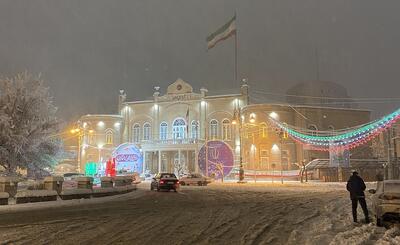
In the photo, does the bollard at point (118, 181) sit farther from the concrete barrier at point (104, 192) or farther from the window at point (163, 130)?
the window at point (163, 130)

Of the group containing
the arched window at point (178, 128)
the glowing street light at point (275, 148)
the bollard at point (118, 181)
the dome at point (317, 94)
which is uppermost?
the dome at point (317, 94)

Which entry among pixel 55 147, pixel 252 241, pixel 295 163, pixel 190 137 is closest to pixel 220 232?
pixel 252 241

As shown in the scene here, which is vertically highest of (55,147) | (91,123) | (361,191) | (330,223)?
(91,123)

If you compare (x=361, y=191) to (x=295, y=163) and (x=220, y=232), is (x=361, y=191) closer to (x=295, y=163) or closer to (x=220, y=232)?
(x=220, y=232)

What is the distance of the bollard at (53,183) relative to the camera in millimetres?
20375

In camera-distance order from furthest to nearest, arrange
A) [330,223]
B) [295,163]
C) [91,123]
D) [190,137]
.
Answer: [91,123]
[190,137]
[295,163]
[330,223]

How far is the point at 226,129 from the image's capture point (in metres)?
57.5

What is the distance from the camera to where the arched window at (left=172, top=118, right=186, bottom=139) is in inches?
2355

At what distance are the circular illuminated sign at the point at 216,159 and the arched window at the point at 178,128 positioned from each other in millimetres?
7893

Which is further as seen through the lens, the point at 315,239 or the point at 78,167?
the point at 78,167

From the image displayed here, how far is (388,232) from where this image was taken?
10.1m

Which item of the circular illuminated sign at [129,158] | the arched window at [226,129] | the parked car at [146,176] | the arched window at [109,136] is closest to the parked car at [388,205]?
the parked car at [146,176]

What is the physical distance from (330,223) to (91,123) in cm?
5532

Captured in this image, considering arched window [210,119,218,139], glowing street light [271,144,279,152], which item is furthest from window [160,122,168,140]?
glowing street light [271,144,279,152]
